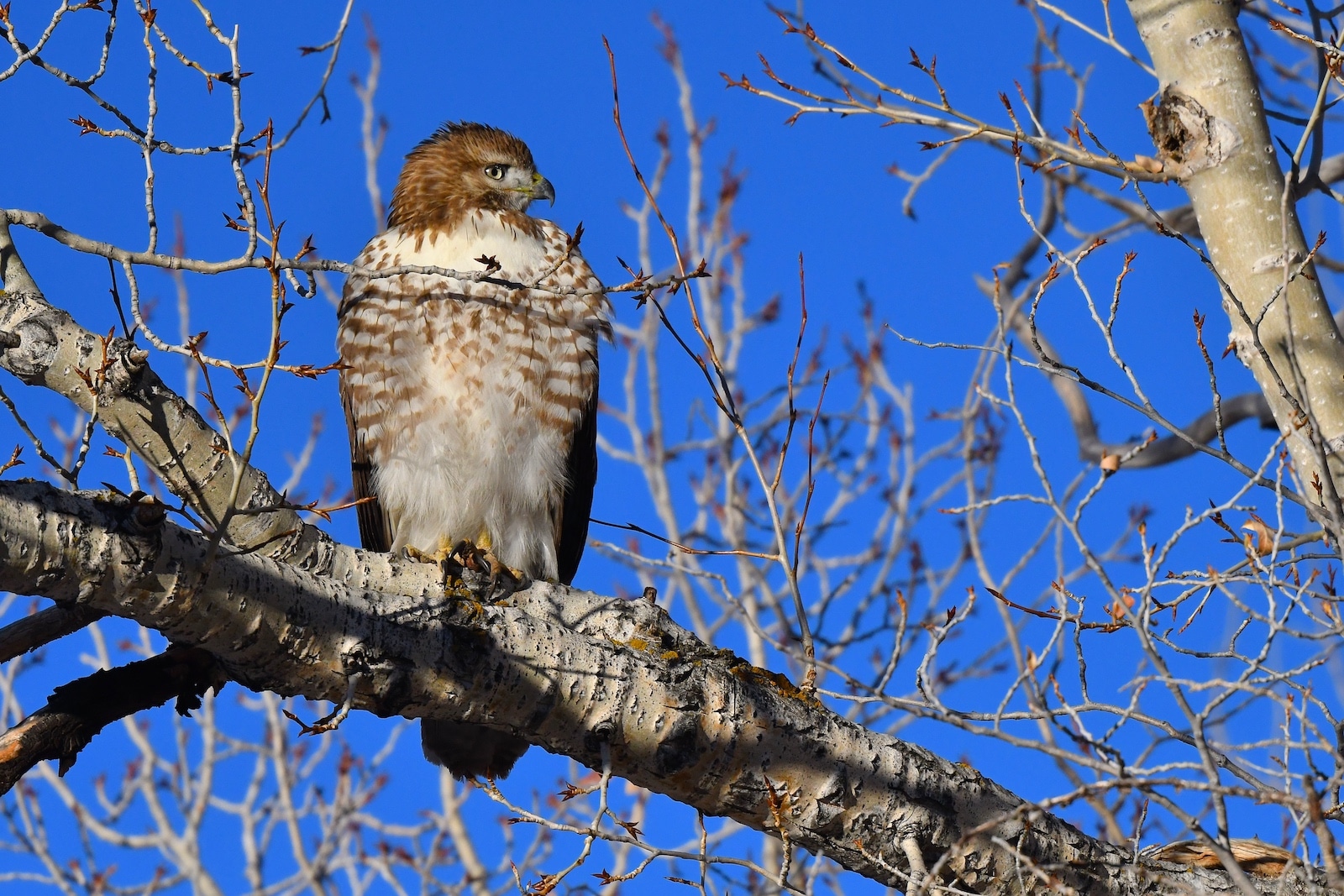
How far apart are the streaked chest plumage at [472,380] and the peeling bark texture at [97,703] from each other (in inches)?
57.0

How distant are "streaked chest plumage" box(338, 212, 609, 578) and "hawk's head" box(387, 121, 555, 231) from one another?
0.65 ft

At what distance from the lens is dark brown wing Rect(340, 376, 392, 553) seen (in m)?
Answer: 4.48

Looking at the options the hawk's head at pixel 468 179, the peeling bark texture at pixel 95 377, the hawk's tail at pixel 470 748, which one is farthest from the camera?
the hawk's head at pixel 468 179

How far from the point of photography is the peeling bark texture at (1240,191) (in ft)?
10.9

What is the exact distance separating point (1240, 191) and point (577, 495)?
2.30 m

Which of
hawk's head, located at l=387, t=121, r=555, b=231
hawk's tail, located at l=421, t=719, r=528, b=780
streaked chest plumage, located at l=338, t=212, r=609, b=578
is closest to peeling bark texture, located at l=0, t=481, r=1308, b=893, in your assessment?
hawk's tail, located at l=421, t=719, r=528, b=780

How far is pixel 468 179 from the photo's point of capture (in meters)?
4.83

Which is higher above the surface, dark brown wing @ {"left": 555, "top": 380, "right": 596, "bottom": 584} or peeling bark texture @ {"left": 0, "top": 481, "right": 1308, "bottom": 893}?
dark brown wing @ {"left": 555, "top": 380, "right": 596, "bottom": 584}

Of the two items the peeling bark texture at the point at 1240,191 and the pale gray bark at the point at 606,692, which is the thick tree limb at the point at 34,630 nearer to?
the pale gray bark at the point at 606,692

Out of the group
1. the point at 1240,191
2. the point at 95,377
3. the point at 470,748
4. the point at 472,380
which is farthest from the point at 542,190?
the point at 1240,191

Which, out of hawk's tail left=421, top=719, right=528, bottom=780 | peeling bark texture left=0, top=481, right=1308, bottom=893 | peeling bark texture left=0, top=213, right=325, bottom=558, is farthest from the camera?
hawk's tail left=421, top=719, right=528, bottom=780

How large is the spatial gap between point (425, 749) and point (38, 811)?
17.7 ft

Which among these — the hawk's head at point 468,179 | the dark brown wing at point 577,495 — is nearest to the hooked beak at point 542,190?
the hawk's head at point 468,179

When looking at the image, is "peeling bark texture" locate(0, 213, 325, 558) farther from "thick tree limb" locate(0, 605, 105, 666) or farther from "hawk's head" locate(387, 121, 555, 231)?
"hawk's head" locate(387, 121, 555, 231)
